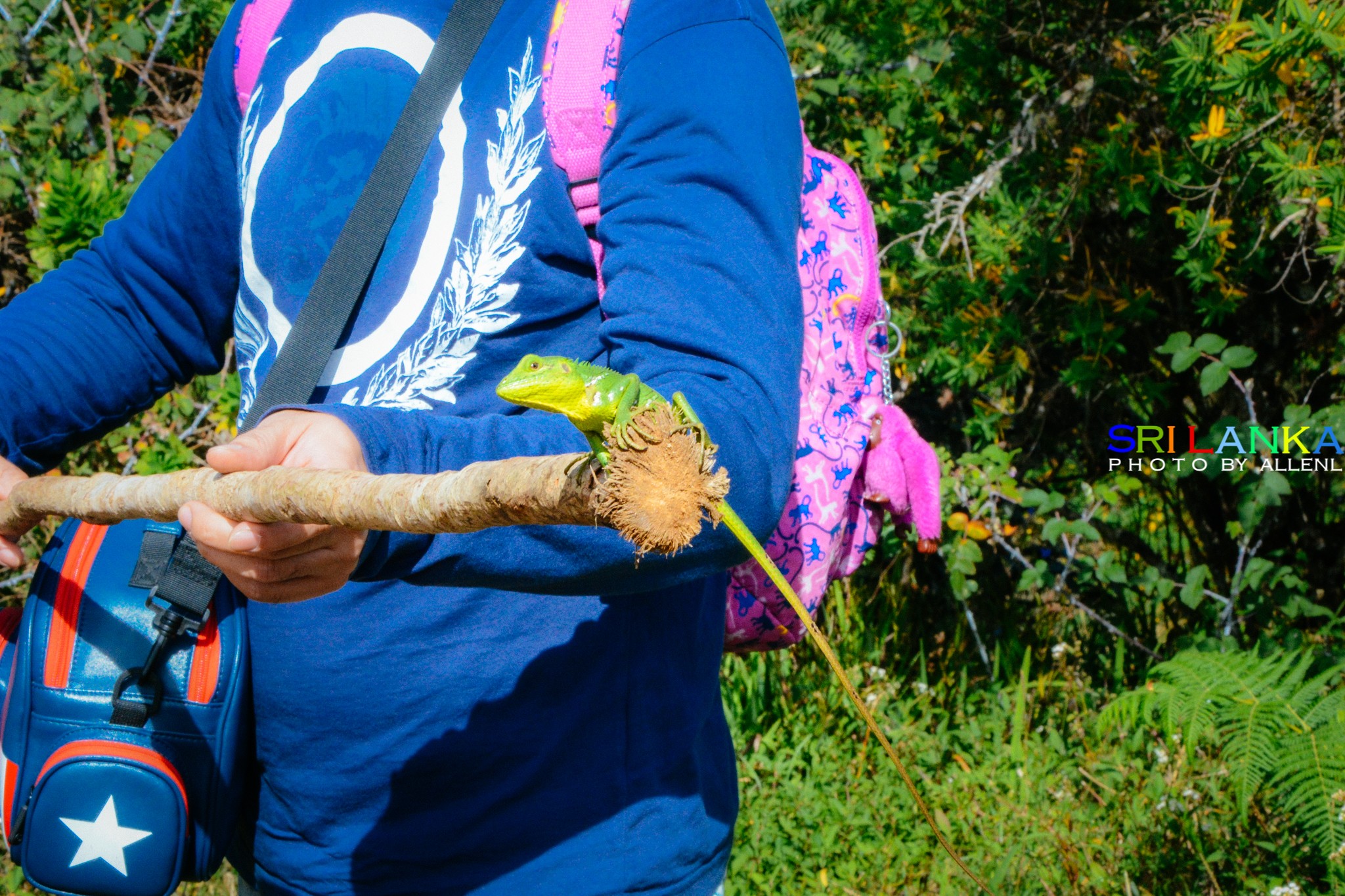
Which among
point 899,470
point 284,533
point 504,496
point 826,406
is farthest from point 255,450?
point 899,470

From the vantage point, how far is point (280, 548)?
867mm

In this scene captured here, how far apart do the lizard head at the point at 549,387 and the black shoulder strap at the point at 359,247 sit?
554 mm

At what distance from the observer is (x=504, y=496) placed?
2.29 ft

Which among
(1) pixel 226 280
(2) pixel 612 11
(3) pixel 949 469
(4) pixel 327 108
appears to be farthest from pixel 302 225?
(3) pixel 949 469

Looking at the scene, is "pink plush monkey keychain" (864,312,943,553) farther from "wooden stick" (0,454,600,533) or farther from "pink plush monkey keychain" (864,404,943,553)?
"wooden stick" (0,454,600,533)

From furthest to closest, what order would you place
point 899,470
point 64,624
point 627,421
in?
point 899,470 < point 64,624 < point 627,421

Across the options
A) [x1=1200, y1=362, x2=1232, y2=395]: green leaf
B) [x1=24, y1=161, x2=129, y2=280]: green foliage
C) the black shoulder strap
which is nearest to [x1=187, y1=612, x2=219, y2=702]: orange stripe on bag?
the black shoulder strap

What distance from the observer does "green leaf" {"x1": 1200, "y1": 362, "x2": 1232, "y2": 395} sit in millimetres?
2695

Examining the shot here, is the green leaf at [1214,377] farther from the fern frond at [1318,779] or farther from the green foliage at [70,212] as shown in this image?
the green foliage at [70,212]

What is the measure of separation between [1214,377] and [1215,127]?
0.63 meters

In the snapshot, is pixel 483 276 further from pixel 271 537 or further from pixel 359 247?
pixel 271 537

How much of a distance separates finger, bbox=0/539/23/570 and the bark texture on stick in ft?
1.67

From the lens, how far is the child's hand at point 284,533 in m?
0.83

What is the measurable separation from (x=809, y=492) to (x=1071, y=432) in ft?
8.11
